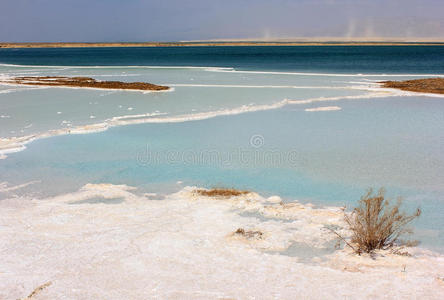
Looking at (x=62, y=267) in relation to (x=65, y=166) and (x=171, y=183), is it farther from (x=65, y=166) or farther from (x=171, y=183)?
(x=65, y=166)

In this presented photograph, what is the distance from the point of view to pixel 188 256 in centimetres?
577

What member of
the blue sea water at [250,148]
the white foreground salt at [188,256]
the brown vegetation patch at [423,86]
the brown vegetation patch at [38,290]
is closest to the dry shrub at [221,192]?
the white foreground salt at [188,256]

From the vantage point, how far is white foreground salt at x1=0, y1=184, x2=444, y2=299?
16.3 ft

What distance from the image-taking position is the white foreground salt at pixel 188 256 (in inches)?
196

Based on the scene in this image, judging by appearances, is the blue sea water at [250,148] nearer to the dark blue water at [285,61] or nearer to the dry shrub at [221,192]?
the dry shrub at [221,192]

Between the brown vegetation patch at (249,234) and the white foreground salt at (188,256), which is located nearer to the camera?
the white foreground salt at (188,256)

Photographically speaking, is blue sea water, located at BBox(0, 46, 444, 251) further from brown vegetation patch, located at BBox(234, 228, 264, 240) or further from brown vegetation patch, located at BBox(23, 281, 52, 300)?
brown vegetation patch, located at BBox(23, 281, 52, 300)

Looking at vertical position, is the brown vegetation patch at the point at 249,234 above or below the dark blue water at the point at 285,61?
below

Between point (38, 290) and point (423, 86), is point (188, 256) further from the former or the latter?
point (423, 86)

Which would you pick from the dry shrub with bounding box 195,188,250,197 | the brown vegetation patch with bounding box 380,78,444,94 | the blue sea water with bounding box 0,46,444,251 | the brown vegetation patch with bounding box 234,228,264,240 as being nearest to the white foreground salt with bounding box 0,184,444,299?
the brown vegetation patch with bounding box 234,228,264,240

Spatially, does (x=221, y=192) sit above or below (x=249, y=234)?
above

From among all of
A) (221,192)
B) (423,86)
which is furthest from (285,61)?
(221,192)

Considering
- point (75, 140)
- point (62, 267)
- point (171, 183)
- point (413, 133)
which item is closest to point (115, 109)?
point (75, 140)

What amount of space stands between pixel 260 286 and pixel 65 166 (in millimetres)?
6577
